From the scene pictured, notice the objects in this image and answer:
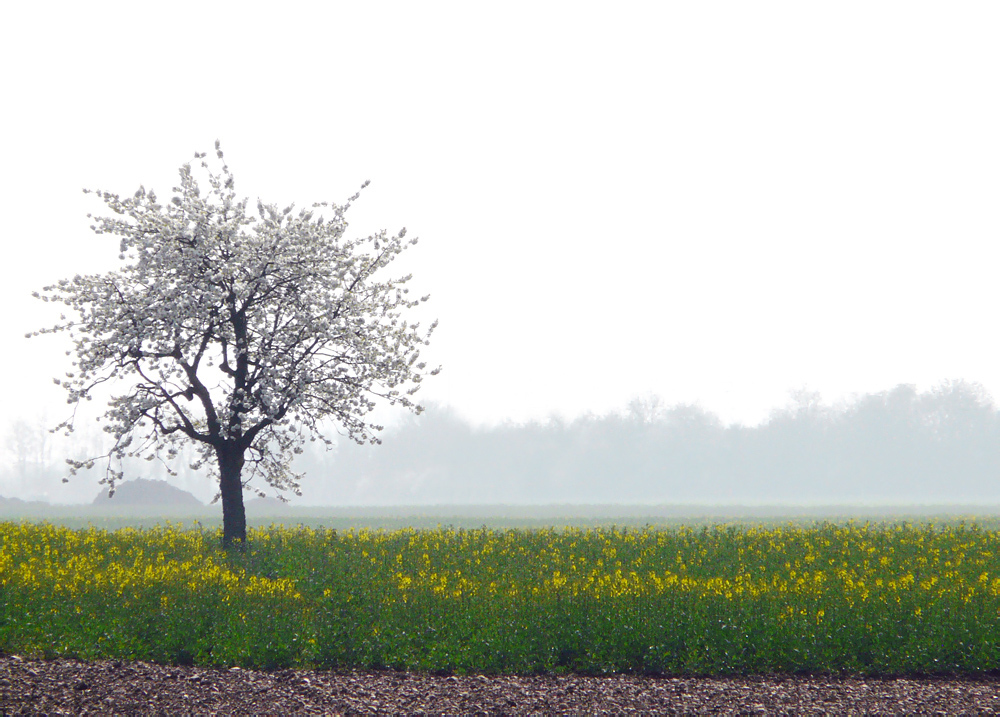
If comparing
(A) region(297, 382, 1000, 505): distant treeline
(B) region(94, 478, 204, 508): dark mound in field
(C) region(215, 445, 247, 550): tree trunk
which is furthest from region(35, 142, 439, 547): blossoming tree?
(A) region(297, 382, 1000, 505): distant treeline

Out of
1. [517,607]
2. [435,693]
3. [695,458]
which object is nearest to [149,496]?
[517,607]

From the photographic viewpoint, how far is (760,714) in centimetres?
884

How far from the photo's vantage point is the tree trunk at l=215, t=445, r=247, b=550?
72.0 feet

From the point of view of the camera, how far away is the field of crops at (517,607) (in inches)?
432

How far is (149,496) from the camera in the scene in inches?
3661

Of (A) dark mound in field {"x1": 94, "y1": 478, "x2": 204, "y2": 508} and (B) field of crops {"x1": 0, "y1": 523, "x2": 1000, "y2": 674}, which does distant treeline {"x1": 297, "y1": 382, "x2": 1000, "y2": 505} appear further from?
(B) field of crops {"x1": 0, "y1": 523, "x2": 1000, "y2": 674}

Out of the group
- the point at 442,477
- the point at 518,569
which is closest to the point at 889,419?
the point at 442,477

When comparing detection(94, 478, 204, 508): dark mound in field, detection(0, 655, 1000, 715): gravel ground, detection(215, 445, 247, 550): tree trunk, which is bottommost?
detection(94, 478, 204, 508): dark mound in field

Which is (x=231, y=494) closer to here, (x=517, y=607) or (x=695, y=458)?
(x=517, y=607)

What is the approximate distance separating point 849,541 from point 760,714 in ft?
48.6

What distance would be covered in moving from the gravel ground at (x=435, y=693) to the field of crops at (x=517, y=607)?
1.61 feet

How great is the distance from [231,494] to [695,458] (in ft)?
433

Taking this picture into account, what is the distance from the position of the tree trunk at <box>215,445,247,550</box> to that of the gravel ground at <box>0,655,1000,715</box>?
36.9ft

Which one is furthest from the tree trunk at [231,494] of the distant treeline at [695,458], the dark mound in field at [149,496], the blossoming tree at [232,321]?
the distant treeline at [695,458]
